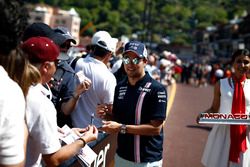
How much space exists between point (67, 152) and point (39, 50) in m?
0.60

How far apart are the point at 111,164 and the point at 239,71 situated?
5.09 feet

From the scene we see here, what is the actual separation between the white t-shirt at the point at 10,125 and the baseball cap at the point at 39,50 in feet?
2.19

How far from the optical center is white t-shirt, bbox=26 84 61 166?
2629mm

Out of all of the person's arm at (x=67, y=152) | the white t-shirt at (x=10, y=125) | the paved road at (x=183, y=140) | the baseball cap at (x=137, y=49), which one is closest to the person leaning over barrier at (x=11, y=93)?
the white t-shirt at (x=10, y=125)

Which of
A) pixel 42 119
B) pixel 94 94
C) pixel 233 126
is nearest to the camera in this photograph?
pixel 42 119

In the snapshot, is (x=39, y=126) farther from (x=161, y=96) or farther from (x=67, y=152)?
(x=161, y=96)

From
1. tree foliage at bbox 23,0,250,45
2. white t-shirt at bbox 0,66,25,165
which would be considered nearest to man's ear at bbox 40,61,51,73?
white t-shirt at bbox 0,66,25,165

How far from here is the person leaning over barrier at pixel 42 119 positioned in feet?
8.63

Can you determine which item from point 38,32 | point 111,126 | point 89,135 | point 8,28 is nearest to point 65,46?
point 38,32

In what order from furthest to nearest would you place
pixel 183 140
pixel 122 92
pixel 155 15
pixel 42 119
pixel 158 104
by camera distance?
pixel 155 15, pixel 183 140, pixel 122 92, pixel 158 104, pixel 42 119

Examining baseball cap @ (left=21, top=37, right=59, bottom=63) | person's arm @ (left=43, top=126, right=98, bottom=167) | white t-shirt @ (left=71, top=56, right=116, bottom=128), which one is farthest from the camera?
white t-shirt @ (left=71, top=56, right=116, bottom=128)

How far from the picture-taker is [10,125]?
2137mm

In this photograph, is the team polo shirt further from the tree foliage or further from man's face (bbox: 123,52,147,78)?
the tree foliage

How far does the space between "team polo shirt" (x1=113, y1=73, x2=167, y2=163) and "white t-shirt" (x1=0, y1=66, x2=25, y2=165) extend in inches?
71.1
